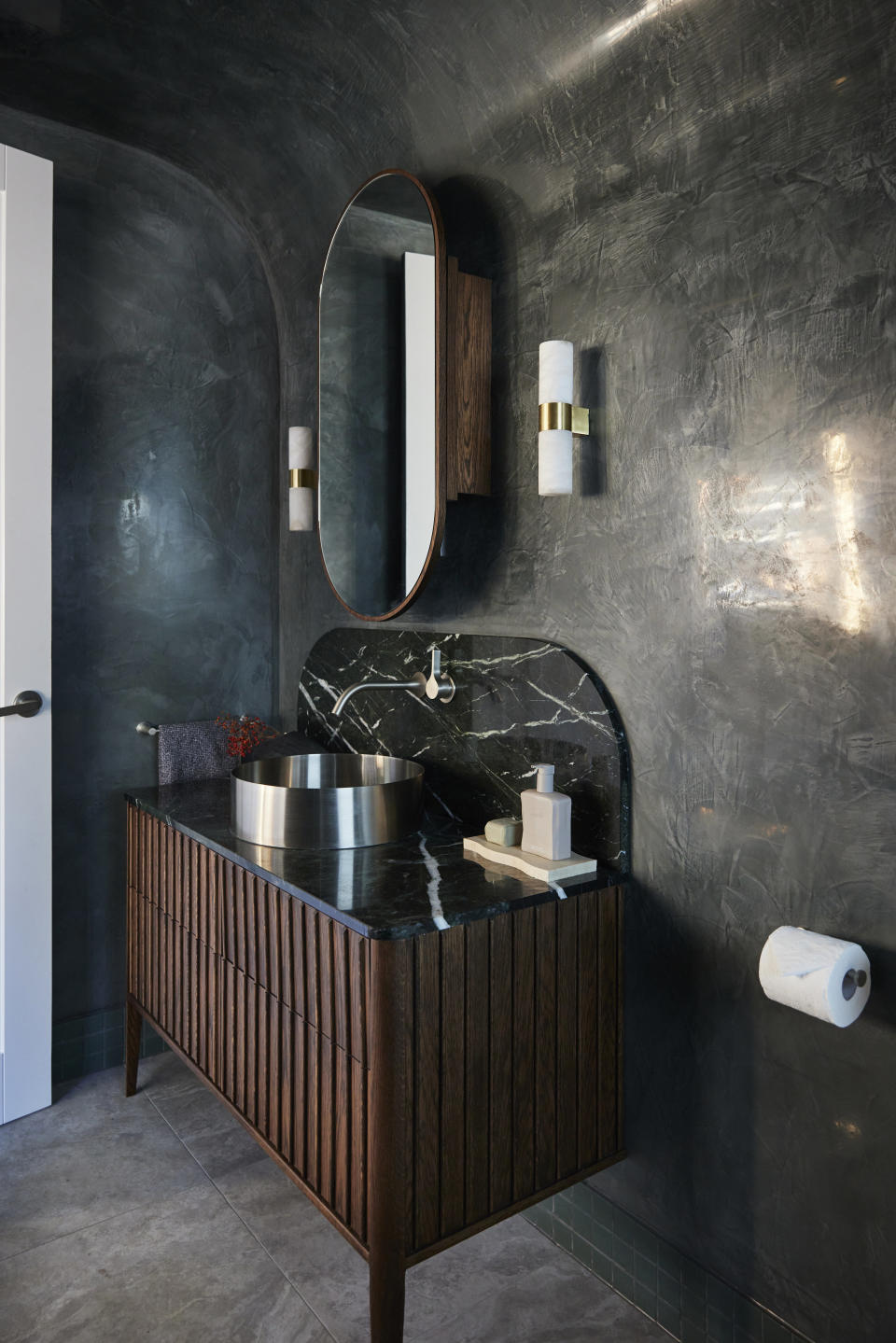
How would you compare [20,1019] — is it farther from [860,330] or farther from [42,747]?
[860,330]

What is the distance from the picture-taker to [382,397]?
2.11 metres

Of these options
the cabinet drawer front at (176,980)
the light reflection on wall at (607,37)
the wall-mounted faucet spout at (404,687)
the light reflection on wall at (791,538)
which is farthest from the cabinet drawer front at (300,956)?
the light reflection on wall at (607,37)

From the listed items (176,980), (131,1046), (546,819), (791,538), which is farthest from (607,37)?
(131,1046)

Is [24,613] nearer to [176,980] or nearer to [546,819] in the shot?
[176,980]

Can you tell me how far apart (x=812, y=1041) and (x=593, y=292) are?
1301 millimetres

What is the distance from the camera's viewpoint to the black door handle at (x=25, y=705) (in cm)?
223

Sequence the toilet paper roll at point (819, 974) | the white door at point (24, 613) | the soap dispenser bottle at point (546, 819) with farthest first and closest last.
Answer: the white door at point (24, 613)
the soap dispenser bottle at point (546, 819)
the toilet paper roll at point (819, 974)

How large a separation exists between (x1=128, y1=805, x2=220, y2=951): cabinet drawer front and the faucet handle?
55cm

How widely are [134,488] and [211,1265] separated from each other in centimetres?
182

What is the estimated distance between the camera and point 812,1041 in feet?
4.51

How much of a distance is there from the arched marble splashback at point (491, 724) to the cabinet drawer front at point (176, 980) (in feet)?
1.99

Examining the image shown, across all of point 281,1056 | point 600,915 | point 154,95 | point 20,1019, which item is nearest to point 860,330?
point 600,915

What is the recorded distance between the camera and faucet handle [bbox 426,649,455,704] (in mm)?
2014

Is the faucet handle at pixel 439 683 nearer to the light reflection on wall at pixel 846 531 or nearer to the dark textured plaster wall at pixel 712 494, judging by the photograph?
the dark textured plaster wall at pixel 712 494
